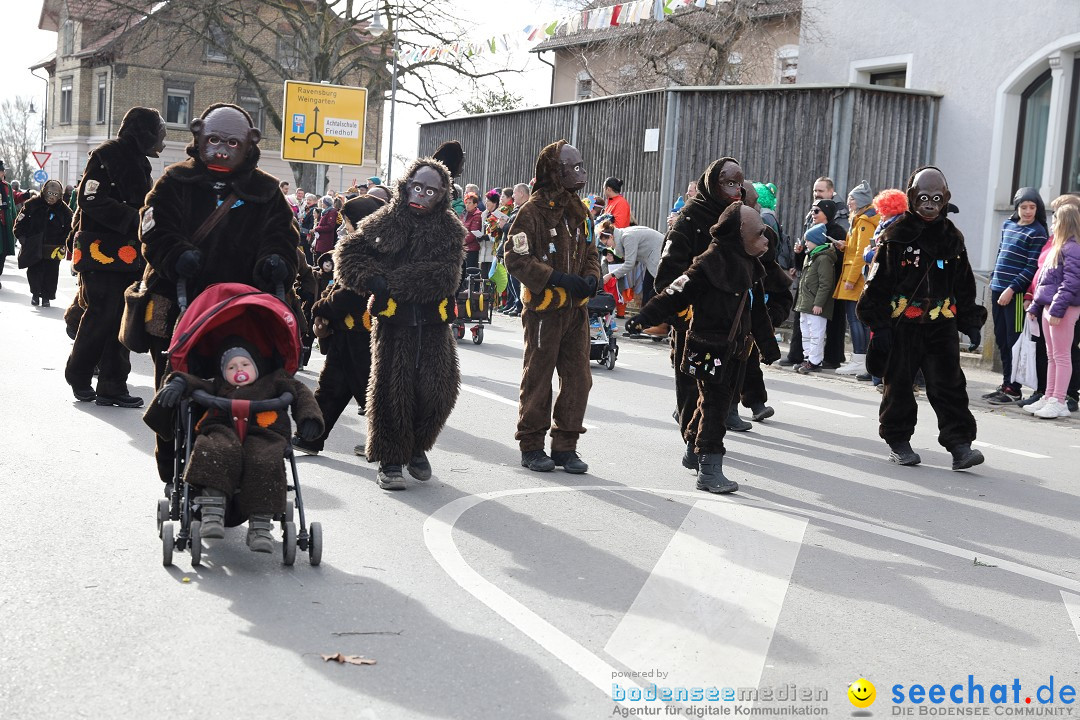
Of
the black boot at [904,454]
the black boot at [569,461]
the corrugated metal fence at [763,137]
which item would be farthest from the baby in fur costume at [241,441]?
the corrugated metal fence at [763,137]

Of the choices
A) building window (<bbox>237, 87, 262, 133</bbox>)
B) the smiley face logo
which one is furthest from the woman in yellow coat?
building window (<bbox>237, 87, 262, 133</bbox>)

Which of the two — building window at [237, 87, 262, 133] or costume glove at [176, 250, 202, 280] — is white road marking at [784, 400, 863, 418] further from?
building window at [237, 87, 262, 133]

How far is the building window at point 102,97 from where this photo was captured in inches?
2746

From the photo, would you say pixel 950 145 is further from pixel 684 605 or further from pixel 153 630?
pixel 153 630

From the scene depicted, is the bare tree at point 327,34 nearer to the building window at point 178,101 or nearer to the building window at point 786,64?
the building window at point 786,64

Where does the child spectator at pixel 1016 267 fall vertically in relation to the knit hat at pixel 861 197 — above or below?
below

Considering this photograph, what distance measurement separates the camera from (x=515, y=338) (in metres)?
18.2

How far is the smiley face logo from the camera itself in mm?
4434

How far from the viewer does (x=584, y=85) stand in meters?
40.0

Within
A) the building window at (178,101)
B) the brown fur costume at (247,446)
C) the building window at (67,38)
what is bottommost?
the brown fur costume at (247,446)

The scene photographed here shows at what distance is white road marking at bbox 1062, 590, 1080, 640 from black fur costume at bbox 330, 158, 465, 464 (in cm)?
355

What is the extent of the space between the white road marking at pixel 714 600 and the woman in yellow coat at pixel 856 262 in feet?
26.4

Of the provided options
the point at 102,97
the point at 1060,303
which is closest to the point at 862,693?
the point at 1060,303

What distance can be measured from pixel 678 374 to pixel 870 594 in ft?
10.2
